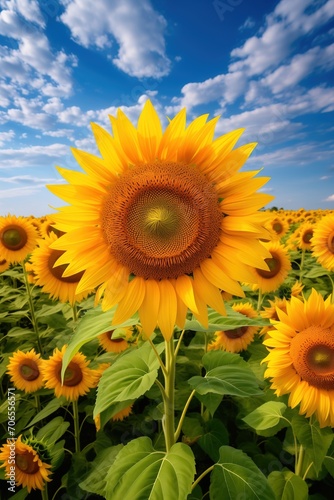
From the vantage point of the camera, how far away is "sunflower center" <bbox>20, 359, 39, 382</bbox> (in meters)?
3.74

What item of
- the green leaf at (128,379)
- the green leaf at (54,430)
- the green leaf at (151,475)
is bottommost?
the green leaf at (54,430)

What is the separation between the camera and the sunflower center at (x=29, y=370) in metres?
3.74

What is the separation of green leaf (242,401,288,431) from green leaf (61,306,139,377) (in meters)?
1.37

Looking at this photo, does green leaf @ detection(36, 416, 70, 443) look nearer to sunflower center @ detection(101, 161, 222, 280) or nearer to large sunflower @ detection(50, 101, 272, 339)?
large sunflower @ detection(50, 101, 272, 339)

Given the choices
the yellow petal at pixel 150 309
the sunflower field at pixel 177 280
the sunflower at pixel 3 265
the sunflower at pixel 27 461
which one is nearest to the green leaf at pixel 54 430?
the sunflower at pixel 27 461

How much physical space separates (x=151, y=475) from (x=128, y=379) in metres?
0.52

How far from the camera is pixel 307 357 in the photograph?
98.2 inches

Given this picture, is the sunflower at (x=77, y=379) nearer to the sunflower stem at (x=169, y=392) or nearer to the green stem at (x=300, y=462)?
the sunflower stem at (x=169, y=392)

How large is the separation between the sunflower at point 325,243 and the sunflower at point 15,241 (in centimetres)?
474

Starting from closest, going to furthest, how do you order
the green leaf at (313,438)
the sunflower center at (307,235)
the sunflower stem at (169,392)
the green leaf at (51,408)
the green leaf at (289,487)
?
the sunflower stem at (169,392)
the green leaf at (313,438)
the green leaf at (289,487)
the green leaf at (51,408)
the sunflower center at (307,235)

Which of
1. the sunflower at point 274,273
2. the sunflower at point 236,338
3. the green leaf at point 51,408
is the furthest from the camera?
the sunflower at point 274,273

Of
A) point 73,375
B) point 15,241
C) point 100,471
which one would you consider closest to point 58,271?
point 73,375

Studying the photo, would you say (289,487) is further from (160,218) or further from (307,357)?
(160,218)

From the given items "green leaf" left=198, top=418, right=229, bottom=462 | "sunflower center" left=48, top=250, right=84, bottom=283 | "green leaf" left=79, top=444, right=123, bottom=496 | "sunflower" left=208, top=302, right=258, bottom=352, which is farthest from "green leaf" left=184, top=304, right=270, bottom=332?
"sunflower center" left=48, top=250, right=84, bottom=283
